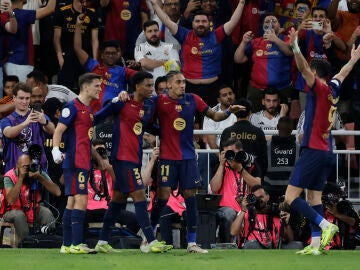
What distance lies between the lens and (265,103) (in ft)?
65.0

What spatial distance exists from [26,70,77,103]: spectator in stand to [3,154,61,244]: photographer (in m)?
2.86

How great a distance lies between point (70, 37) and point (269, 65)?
3.40m

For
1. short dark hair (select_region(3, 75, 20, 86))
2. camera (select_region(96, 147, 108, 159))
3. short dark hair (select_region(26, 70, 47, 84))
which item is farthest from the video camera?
short dark hair (select_region(3, 75, 20, 86))

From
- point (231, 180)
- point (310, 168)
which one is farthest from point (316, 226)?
point (231, 180)

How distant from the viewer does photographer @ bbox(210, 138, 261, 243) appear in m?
16.7

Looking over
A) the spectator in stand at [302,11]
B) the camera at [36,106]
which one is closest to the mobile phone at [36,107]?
the camera at [36,106]

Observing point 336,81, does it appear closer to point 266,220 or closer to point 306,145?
→ point 306,145

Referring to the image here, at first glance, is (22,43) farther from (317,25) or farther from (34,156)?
(317,25)

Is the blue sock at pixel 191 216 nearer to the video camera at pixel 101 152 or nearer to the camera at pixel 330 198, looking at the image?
the video camera at pixel 101 152

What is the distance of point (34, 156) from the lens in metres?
16.4

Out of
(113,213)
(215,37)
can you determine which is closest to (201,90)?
(215,37)

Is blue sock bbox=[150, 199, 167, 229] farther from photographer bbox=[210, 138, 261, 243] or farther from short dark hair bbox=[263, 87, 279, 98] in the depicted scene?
short dark hair bbox=[263, 87, 279, 98]

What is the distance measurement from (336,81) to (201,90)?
5805 mm

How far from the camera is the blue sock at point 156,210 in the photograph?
1565 centimetres
